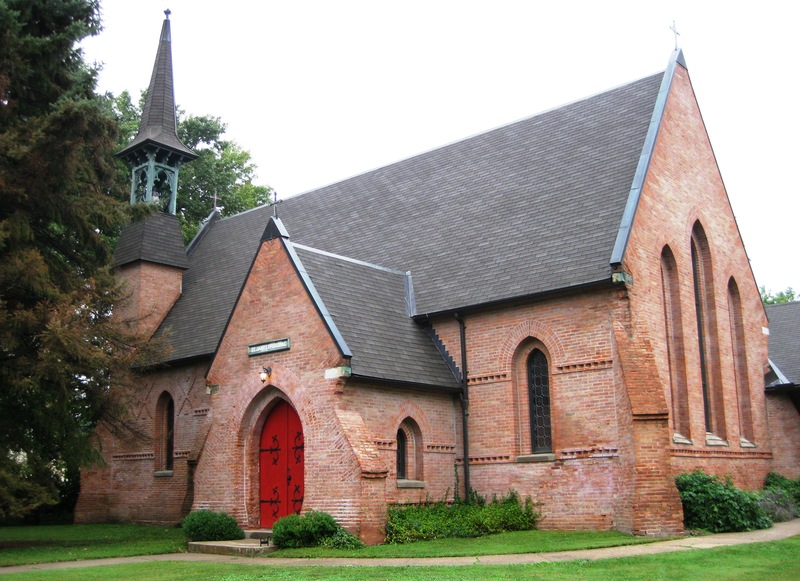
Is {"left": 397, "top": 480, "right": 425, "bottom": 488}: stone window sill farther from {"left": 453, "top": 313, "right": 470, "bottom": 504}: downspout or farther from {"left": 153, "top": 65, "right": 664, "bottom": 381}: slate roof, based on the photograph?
{"left": 153, "top": 65, "right": 664, "bottom": 381}: slate roof

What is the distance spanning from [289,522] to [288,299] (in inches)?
199

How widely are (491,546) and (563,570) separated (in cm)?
330

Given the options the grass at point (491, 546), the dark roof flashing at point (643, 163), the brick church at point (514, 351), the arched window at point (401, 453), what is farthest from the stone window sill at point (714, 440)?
the arched window at point (401, 453)

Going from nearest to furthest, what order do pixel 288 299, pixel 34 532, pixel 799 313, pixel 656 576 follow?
pixel 656 576
pixel 288 299
pixel 34 532
pixel 799 313

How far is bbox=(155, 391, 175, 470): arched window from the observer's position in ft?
86.4

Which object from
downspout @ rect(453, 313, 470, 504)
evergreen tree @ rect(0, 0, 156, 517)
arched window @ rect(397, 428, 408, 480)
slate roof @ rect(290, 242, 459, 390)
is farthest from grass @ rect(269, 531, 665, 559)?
evergreen tree @ rect(0, 0, 156, 517)

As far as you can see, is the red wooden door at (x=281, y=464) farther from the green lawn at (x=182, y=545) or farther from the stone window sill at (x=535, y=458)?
the stone window sill at (x=535, y=458)

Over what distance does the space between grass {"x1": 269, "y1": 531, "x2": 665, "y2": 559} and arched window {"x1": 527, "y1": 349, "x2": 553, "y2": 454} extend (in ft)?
8.13

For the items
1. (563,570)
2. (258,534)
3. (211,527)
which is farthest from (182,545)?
(563,570)

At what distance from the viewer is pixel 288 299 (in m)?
19.3

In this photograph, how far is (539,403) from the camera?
19.7 m

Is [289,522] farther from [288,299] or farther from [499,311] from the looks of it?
[499,311]

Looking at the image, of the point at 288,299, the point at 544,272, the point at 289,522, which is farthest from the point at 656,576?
the point at 288,299

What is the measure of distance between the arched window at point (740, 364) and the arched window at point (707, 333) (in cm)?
133
